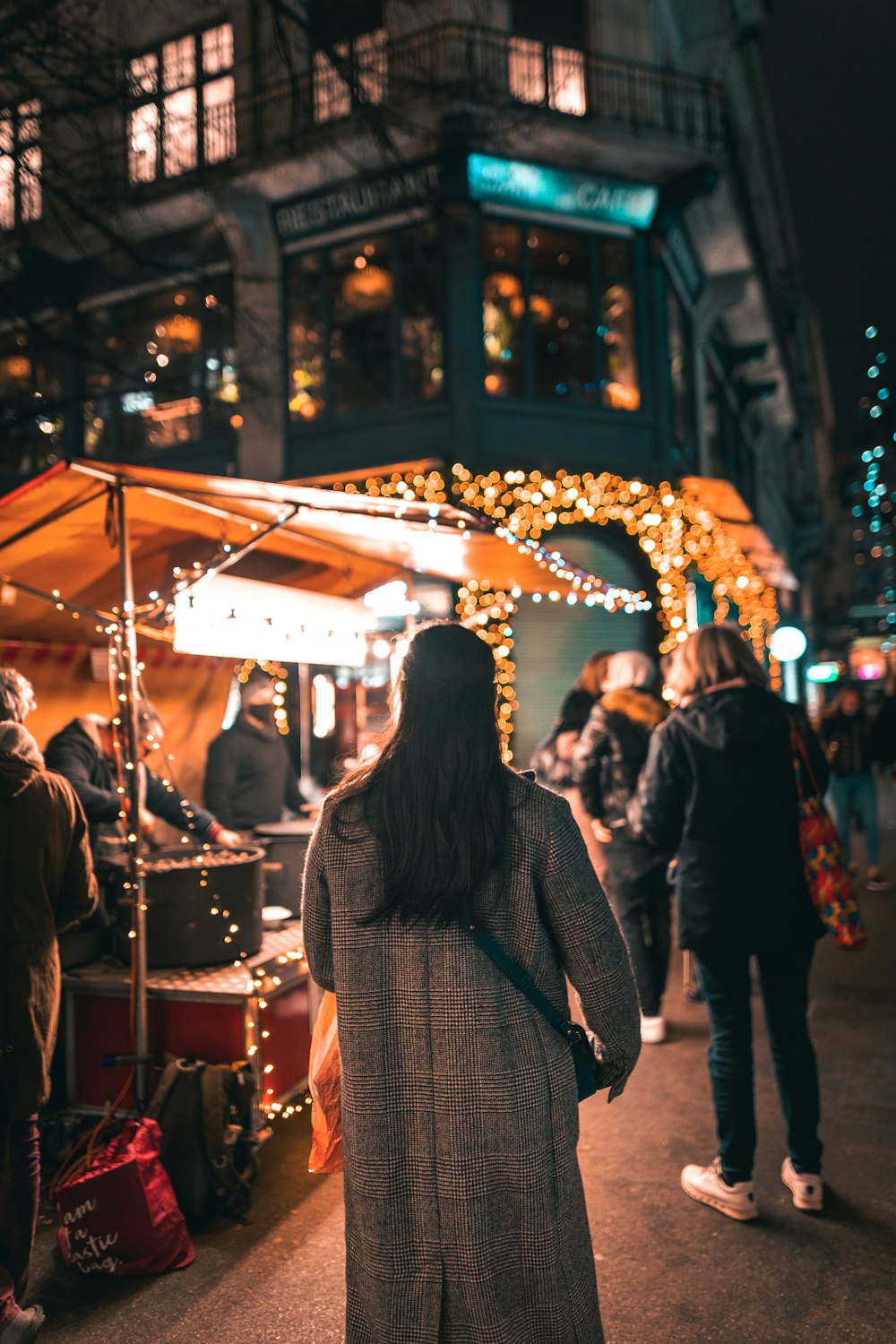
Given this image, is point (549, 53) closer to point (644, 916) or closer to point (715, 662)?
point (644, 916)

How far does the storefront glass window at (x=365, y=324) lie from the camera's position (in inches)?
513

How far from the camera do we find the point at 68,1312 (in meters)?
3.28

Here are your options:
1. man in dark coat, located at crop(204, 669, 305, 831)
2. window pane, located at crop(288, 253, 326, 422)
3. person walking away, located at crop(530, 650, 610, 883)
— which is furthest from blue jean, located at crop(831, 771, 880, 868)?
window pane, located at crop(288, 253, 326, 422)

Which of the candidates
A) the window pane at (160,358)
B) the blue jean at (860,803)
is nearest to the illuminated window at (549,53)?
the window pane at (160,358)

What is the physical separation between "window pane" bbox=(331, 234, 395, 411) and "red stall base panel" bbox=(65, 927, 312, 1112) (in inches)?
396

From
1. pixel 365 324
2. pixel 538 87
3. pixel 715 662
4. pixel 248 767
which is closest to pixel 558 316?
pixel 365 324

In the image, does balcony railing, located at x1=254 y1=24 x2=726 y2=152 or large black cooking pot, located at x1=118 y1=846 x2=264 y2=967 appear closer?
large black cooking pot, located at x1=118 y1=846 x2=264 y2=967

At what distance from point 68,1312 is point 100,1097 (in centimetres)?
137

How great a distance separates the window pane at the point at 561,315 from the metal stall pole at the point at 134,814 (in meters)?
9.81

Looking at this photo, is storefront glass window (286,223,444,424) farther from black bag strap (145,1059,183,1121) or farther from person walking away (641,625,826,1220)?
black bag strap (145,1059,183,1121)

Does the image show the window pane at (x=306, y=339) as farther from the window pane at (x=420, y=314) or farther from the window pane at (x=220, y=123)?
the window pane at (x=220, y=123)

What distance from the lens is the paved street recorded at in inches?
124

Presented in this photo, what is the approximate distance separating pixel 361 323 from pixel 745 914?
38.3 ft

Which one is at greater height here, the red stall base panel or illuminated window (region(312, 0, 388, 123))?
illuminated window (region(312, 0, 388, 123))
